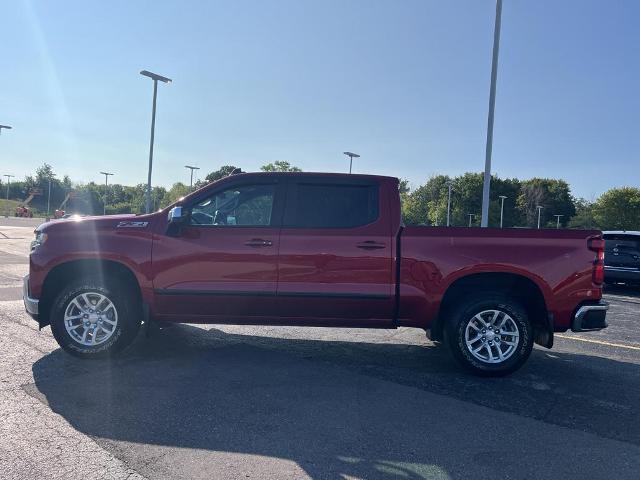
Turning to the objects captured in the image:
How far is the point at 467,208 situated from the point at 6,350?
5892cm

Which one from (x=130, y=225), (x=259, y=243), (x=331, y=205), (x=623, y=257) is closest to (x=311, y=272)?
(x=259, y=243)

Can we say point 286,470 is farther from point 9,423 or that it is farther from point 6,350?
point 6,350

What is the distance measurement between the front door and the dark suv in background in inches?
410

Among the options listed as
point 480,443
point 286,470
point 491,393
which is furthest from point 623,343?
point 286,470

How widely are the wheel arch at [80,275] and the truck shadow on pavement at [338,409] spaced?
572 mm

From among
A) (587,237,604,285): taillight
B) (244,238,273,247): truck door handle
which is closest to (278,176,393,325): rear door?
(244,238,273,247): truck door handle

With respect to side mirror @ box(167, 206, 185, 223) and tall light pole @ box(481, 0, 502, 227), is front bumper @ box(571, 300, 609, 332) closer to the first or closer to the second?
side mirror @ box(167, 206, 185, 223)

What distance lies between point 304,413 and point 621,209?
5433 cm

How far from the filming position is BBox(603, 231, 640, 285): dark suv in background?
492 inches

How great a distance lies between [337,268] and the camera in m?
5.38

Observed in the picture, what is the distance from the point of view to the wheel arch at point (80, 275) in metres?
5.56

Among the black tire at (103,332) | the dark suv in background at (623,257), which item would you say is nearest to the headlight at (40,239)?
the black tire at (103,332)

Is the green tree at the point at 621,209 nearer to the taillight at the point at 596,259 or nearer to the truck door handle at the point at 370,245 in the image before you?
the taillight at the point at 596,259

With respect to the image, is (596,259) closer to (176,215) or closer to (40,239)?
(176,215)
